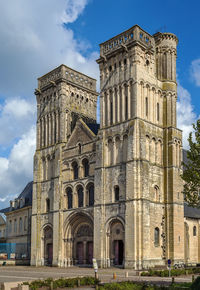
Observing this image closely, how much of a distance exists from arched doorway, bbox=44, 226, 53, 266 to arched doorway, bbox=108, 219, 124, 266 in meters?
10.7

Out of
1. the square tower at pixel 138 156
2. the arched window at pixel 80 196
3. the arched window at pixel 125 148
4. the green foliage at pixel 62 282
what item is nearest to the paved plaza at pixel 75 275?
the green foliage at pixel 62 282

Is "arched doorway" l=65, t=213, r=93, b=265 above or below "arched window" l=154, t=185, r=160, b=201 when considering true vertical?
below

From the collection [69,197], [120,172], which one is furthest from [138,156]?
[69,197]

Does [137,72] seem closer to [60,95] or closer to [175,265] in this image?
[60,95]

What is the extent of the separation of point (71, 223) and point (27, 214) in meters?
15.2

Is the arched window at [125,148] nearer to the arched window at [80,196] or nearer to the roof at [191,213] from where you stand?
the arched window at [80,196]

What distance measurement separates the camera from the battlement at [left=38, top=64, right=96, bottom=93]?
5294 centimetres

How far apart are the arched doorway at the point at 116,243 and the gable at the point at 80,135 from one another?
34.0 feet

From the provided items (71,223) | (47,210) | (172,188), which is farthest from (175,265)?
(47,210)

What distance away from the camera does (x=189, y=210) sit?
48.3 meters

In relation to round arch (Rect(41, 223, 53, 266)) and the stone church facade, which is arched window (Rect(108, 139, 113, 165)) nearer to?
the stone church facade

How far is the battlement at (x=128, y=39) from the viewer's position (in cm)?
4394

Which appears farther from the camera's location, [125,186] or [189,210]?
[189,210]

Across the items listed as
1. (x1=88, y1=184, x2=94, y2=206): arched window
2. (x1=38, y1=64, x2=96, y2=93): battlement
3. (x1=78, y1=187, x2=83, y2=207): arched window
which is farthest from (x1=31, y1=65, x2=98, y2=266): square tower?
(x1=88, y1=184, x2=94, y2=206): arched window
